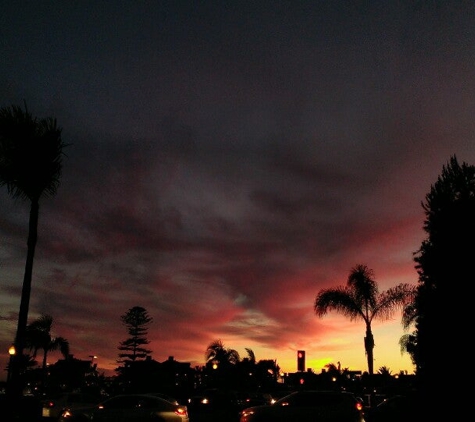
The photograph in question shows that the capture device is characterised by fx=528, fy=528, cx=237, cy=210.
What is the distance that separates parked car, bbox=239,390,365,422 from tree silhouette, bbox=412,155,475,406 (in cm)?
230

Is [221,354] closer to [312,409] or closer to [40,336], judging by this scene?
[40,336]

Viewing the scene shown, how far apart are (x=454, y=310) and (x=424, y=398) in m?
2.78

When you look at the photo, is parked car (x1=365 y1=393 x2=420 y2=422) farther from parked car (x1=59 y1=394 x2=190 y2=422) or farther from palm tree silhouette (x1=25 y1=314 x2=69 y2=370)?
palm tree silhouette (x1=25 y1=314 x2=69 y2=370)

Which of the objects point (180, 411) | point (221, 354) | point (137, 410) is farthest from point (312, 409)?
point (221, 354)

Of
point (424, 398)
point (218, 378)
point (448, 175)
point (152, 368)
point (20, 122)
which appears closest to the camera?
point (20, 122)

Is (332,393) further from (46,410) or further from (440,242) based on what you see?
(46,410)

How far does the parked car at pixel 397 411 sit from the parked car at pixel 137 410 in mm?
6868

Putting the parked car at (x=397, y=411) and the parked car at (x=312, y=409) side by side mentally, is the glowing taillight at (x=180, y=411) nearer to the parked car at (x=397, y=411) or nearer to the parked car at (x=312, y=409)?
the parked car at (x=312, y=409)

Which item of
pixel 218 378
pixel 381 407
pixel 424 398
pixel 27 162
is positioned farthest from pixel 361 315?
pixel 218 378

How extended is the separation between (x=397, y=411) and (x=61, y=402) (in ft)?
58.3

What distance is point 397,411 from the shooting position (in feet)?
55.6

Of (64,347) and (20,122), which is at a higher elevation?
(64,347)

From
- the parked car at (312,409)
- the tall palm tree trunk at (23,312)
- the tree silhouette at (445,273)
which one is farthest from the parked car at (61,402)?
the tree silhouette at (445,273)

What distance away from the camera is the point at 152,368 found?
237 feet
